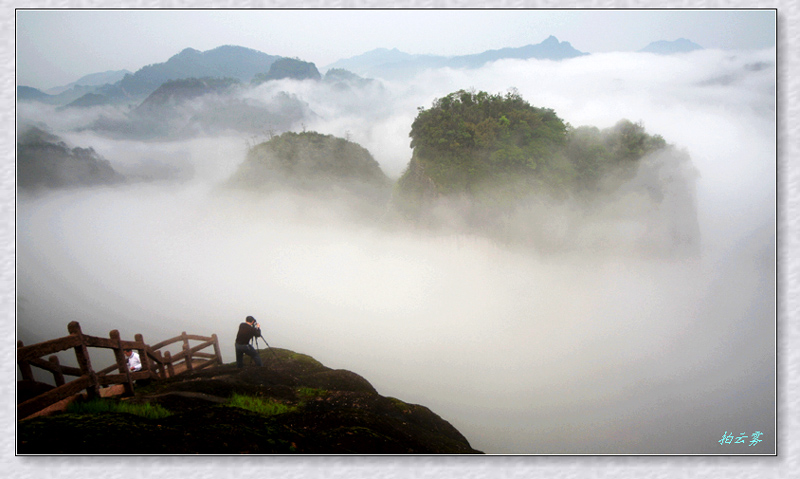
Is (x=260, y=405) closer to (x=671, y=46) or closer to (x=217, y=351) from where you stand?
(x=217, y=351)

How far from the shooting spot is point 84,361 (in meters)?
3.73

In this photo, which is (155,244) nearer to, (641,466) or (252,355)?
(252,355)

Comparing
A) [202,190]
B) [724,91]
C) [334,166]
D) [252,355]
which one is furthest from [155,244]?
[724,91]

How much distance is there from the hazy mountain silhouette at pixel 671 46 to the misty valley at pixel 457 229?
0.06 metres

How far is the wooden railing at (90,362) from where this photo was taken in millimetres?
3553

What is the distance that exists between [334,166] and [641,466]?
4857mm

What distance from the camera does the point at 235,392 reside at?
14.9ft

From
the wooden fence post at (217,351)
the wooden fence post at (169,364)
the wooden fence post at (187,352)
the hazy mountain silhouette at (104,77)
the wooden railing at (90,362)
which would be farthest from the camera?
the hazy mountain silhouette at (104,77)

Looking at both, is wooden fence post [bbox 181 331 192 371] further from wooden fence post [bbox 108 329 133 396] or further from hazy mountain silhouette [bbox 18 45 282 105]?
hazy mountain silhouette [bbox 18 45 282 105]

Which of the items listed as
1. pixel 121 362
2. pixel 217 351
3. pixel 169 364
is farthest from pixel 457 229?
pixel 121 362

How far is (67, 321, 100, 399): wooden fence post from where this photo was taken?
3.73 meters

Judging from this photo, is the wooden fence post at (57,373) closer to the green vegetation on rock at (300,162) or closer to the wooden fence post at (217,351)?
the wooden fence post at (217,351)

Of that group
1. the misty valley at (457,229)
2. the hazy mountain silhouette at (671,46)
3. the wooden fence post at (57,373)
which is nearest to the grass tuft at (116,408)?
the wooden fence post at (57,373)

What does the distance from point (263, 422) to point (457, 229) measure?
3.04 m
